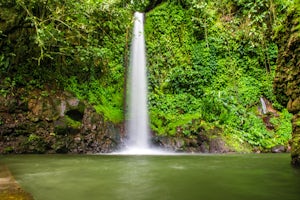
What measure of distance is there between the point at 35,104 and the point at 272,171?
8063mm

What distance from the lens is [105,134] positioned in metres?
10.8

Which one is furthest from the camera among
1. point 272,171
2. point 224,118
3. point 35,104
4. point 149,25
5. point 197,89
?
point 149,25

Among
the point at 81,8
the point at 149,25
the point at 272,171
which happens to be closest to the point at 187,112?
the point at 149,25

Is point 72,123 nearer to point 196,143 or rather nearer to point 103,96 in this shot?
point 103,96

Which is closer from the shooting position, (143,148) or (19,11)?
(19,11)

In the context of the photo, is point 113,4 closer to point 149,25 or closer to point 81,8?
point 81,8

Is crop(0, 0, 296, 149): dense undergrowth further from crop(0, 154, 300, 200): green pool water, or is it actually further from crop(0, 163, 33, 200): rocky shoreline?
crop(0, 163, 33, 200): rocky shoreline

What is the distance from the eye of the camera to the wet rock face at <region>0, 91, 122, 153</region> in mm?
9828

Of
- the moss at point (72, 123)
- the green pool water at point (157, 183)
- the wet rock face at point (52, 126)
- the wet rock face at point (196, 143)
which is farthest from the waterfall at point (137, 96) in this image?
the green pool water at point (157, 183)

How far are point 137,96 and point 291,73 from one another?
816 centimetres

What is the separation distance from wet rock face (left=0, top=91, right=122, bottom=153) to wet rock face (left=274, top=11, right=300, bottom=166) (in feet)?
20.9

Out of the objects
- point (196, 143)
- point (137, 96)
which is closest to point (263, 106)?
point (196, 143)

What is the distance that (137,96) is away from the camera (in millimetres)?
13508

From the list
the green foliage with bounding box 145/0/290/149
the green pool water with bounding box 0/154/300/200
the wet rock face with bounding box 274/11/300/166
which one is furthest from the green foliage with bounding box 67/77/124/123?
the wet rock face with bounding box 274/11/300/166
